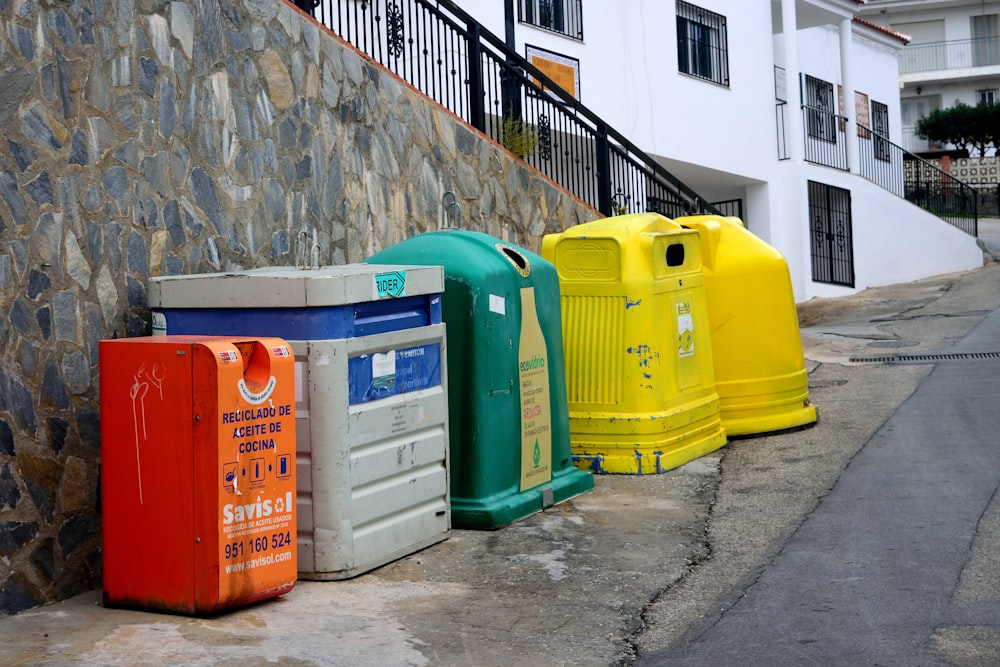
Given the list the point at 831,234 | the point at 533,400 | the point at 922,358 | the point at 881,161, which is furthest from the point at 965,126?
the point at 533,400

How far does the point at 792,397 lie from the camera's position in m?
9.31

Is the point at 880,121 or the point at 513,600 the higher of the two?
the point at 880,121

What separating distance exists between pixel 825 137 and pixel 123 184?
1928 centimetres

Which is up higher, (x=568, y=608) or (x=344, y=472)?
(x=344, y=472)

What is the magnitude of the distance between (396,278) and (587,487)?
228 cm

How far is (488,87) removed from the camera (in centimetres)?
1123

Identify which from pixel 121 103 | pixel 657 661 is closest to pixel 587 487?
pixel 657 661

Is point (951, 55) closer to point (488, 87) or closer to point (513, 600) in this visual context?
point (488, 87)

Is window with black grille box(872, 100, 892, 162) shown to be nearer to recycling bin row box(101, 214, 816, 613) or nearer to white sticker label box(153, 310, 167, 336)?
recycling bin row box(101, 214, 816, 613)

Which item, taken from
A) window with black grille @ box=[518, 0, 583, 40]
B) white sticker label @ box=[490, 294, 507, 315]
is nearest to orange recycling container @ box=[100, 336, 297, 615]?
white sticker label @ box=[490, 294, 507, 315]

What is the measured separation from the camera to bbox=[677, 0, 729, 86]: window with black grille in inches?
760

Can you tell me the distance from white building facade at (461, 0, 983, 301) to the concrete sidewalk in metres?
8.70

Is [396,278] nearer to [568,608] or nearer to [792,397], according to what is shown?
[568,608]

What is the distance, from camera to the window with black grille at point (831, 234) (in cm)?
2242
